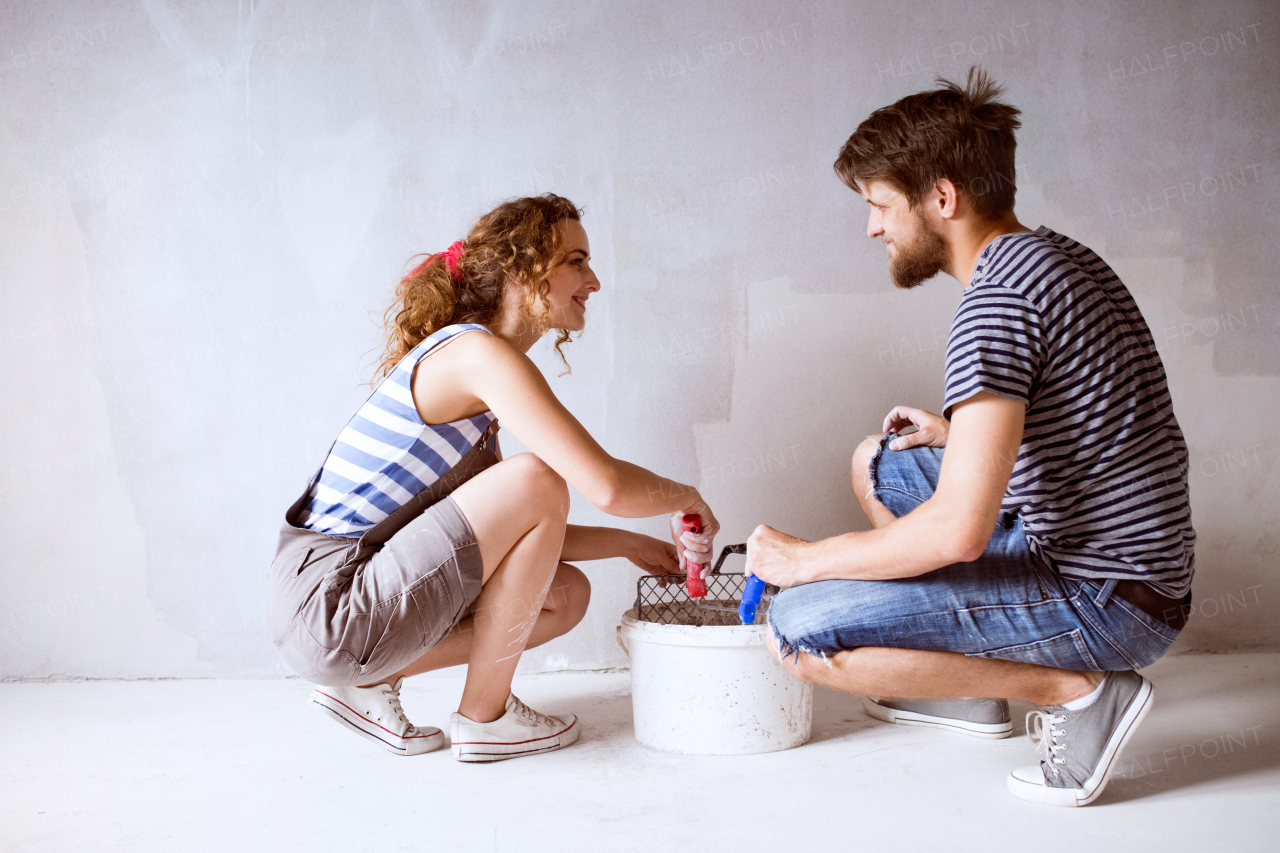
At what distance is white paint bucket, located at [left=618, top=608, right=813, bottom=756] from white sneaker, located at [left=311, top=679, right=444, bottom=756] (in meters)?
0.41

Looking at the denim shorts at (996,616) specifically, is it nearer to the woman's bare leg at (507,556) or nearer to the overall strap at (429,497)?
the woman's bare leg at (507,556)

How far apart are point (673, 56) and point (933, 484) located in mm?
1150

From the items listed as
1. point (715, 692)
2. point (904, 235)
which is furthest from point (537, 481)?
point (904, 235)

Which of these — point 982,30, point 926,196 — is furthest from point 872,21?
point 926,196

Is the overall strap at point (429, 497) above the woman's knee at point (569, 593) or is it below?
above

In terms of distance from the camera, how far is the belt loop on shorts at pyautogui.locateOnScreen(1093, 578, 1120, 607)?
119cm

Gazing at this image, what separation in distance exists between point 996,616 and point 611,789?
649 millimetres

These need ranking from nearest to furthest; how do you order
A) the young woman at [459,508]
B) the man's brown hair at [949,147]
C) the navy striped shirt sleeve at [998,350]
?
the navy striped shirt sleeve at [998,350] < the man's brown hair at [949,147] < the young woman at [459,508]

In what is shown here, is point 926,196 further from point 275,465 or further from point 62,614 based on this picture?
point 62,614

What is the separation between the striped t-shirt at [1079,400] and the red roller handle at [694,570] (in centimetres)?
52

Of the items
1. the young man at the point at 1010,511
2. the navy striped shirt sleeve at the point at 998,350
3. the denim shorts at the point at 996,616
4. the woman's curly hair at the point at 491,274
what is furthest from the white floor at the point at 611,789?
the woman's curly hair at the point at 491,274

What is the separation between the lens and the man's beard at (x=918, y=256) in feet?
4.41

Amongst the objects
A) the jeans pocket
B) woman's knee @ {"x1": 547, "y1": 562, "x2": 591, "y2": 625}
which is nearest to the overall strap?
woman's knee @ {"x1": 547, "y1": 562, "x2": 591, "y2": 625}

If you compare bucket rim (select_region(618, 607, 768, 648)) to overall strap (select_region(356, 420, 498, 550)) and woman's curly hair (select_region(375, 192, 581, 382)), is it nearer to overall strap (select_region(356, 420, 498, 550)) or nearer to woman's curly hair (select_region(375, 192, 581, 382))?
overall strap (select_region(356, 420, 498, 550))
